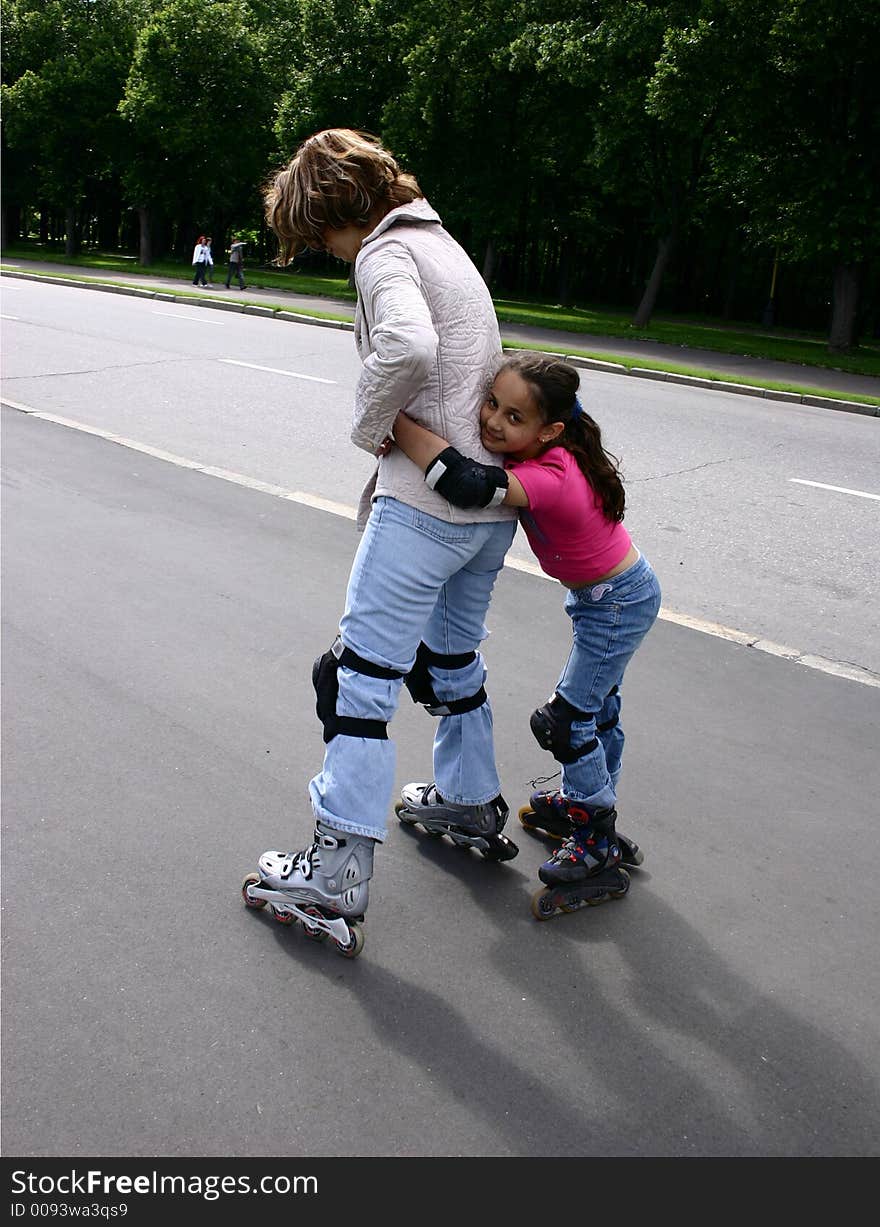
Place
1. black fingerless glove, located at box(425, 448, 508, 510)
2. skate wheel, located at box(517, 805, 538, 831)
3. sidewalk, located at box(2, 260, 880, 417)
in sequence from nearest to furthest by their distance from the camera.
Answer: black fingerless glove, located at box(425, 448, 508, 510), skate wheel, located at box(517, 805, 538, 831), sidewalk, located at box(2, 260, 880, 417)

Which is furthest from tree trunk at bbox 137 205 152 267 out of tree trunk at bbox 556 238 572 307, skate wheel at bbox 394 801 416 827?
skate wheel at bbox 394 801 416 827

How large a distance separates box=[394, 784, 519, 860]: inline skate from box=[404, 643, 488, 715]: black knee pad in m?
0.30

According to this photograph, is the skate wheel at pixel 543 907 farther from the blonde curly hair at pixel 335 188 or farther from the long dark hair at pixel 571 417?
the blonde curly hair at pixel 335 188

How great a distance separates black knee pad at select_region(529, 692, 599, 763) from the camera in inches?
118

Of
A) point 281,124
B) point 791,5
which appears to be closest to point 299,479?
point 791,5

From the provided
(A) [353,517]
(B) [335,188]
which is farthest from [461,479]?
(A) [353,517]

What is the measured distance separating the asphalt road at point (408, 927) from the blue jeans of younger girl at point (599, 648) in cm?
35

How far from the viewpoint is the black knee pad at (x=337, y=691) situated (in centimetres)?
275

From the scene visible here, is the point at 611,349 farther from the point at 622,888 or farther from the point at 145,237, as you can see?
the point at 145,237

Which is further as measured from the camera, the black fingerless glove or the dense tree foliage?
the dense tree foliage

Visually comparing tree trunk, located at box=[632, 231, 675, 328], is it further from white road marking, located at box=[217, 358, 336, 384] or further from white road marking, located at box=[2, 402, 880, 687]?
white road marking, located at box=[2, 402, 880, 687]

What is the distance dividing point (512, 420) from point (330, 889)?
1.26 metres

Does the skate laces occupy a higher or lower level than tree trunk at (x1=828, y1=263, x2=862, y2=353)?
lower
